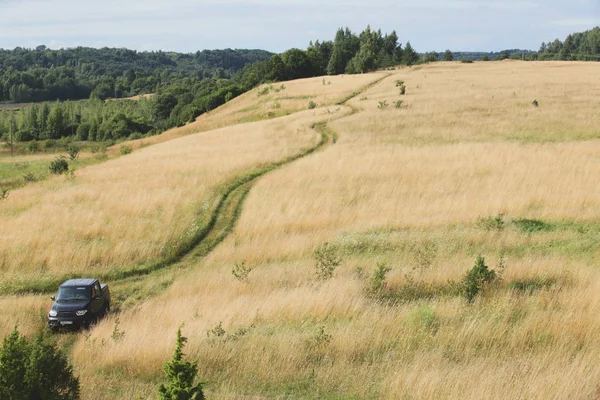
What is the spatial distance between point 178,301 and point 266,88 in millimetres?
73967

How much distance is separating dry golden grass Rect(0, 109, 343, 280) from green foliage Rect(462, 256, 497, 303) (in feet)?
40.5

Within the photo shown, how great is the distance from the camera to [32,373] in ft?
25.9

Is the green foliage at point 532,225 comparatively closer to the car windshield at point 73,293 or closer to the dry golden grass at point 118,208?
the dry golden grass at point 118,208

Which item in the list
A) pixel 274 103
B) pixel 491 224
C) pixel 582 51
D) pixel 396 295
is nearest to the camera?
pixel 396 295

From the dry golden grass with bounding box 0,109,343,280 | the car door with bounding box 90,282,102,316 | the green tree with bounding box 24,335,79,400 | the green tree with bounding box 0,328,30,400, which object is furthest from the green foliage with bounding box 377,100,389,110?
the green tree with bounding box 0,328,30,400

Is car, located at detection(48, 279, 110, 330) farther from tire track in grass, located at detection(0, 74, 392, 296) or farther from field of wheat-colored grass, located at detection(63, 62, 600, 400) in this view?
tire track in grass, located at detection(0, 74, 392, 296)

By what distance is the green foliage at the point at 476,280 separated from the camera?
12.7 m

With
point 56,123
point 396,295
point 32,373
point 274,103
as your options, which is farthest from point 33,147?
point 32,373

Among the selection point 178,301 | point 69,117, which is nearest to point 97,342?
point 178,301

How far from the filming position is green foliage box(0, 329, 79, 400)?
7.91m

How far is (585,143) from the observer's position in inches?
1380

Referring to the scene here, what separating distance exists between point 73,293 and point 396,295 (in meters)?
9.54

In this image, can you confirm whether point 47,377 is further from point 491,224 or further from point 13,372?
point 491,224

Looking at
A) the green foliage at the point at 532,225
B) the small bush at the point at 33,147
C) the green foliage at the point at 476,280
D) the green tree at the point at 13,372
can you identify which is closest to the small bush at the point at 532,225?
the green foliage at the point at 532,225
